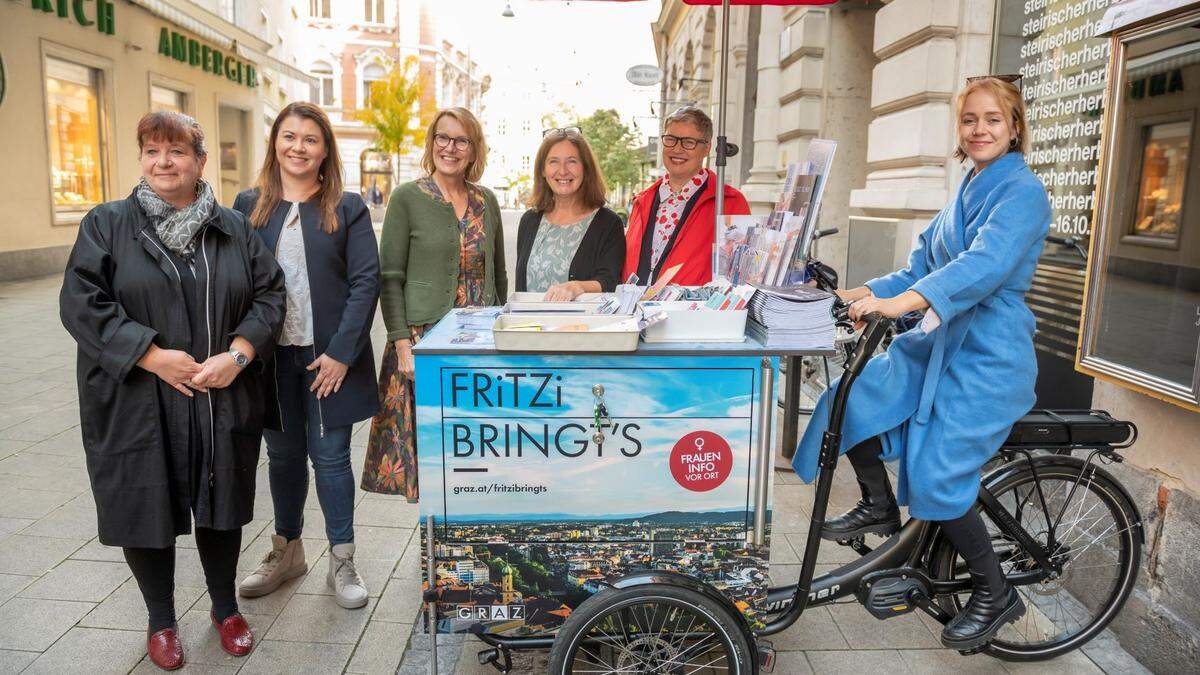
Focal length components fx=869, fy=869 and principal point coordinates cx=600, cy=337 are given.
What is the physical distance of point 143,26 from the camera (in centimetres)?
1625

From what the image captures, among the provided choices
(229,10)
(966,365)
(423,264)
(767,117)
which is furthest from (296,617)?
(229,10)

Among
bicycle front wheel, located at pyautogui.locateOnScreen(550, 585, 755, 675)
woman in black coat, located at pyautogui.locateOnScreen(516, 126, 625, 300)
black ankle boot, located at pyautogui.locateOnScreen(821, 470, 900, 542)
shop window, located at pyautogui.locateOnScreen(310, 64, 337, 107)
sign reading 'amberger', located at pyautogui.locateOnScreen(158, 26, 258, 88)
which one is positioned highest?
shop window, located at pyautogui.locateOnScreen(310, 64, 337, 107)

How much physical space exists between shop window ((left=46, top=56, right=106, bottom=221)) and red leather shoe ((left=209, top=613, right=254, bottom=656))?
12744 millimetres

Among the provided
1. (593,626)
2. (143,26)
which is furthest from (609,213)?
(143,26)

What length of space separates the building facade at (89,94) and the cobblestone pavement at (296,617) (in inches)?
388

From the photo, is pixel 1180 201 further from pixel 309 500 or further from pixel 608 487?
pixel 309 500

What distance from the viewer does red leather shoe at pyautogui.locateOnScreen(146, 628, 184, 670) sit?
3.02m

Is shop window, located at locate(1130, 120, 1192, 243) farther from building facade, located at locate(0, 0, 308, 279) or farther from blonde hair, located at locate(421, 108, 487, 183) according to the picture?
building facade, located at locate(0, 0, 308, 279)

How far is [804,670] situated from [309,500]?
2.78m

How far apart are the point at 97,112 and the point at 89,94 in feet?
1.17

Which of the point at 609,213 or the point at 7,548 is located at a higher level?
the point at 609,213

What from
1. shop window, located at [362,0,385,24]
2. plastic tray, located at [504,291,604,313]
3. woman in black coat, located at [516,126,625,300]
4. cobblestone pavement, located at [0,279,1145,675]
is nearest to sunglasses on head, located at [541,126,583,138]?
woman in black coat, located at [516,126,625,300]

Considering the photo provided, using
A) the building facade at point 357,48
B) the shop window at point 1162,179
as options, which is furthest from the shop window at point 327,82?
the shop window at point 1162,179

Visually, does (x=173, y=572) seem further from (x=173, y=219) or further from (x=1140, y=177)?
(x=1140, y=177)
